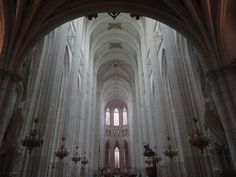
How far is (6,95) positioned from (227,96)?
25.3ft

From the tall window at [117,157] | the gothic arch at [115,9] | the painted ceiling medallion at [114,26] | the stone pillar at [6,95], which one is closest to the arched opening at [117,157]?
the tall window at [117,157]

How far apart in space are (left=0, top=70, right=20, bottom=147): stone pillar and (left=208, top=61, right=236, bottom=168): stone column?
7.27 m

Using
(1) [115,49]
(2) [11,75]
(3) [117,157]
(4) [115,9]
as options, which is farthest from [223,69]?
(3) [117,157]

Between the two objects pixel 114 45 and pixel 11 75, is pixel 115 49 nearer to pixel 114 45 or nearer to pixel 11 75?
pixel 114 45

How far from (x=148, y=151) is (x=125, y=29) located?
62.1 ft

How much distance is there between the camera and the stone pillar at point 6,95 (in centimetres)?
669

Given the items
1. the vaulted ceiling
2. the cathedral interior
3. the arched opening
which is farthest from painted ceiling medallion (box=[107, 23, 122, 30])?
the arched opening

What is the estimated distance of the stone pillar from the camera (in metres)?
6.69

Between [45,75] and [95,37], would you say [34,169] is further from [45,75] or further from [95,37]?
[95,37]

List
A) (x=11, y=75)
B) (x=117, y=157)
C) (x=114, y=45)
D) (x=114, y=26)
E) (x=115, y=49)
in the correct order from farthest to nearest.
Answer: (x=117, y=157) → (x=115, y=49) → (x=114, y=45) → (x=114, y=26) → (x=11, y=75)

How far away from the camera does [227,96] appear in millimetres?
6754

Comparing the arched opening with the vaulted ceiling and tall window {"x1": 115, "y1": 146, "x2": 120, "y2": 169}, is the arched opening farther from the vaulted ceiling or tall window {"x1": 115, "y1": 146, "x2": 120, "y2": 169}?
the vaulted ceiling

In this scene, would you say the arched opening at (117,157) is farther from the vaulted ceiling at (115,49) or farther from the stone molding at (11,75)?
the stone molding at (11,75)

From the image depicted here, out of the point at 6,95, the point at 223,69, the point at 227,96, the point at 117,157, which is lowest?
the point at 227,96
